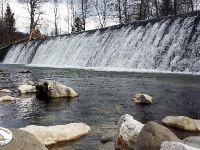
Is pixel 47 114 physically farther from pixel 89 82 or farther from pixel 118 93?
pixel 89 82

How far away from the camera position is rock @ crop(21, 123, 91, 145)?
6.94 meters

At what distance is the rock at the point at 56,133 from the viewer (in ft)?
22.8

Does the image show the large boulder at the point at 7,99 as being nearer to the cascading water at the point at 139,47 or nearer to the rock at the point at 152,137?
the rock at the point at 152,137

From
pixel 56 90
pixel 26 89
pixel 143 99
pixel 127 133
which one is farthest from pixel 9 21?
pixel 127 133

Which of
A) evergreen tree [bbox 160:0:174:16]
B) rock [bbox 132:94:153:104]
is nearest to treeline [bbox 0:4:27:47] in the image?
evergreen tree [bbox 160:0:174:16]

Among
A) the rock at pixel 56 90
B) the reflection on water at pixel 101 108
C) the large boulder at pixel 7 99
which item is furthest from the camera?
the rock at pixel 56 90

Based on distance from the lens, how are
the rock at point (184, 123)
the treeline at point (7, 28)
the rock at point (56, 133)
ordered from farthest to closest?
the treeline at point (7, 28)
the rock at point (184, 123)
the rock at point (56, 133)

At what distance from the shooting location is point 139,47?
25.2m

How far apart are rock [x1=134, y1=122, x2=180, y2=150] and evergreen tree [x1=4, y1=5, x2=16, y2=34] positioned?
71263mm

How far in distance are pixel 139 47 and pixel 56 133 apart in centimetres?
1849

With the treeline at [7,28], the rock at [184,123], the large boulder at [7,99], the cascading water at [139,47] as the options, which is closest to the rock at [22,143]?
the rock at [184,123]

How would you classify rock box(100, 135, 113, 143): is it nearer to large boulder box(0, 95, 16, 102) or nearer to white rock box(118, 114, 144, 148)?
white rock box(118, 114, 144, 148)

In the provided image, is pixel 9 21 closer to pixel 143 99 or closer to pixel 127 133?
pixel 143 99

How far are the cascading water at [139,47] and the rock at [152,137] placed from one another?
14.9 meters
